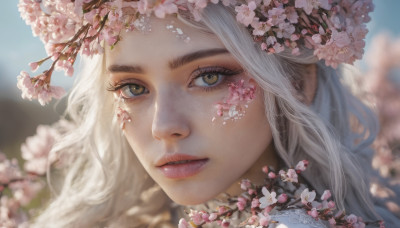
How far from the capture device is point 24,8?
3010 millimetres

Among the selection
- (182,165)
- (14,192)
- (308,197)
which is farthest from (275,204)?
(14,192)

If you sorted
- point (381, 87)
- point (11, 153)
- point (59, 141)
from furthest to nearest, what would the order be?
point (11, 153) < point (381, 87) < point (59, 141)

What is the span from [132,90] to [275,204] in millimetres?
1140

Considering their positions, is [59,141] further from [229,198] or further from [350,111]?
[350,111]

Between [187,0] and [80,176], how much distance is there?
2291 millimetres

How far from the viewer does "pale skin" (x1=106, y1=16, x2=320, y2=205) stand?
2.83 meters

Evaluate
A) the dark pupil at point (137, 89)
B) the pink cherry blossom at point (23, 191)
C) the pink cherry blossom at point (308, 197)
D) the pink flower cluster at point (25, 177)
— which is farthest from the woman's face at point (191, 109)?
the pink cherry blossom at point (23, 191)

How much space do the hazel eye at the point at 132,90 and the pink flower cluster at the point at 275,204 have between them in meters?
0.83

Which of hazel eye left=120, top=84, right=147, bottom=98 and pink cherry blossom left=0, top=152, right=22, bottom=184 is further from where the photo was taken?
pink cherry blossom left=0, top=152, right=22, bottom=184

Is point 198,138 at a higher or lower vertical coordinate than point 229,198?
higher

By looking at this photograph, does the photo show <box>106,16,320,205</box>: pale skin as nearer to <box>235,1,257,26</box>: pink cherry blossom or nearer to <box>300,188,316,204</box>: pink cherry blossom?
<box>235,1,257,26</box>: pink cherry blossom

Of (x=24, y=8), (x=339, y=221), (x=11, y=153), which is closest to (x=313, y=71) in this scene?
(x=339, y=221)

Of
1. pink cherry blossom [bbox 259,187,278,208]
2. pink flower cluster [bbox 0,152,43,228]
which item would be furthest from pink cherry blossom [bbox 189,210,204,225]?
pink flower cluster [bbox 0,152,43,228]

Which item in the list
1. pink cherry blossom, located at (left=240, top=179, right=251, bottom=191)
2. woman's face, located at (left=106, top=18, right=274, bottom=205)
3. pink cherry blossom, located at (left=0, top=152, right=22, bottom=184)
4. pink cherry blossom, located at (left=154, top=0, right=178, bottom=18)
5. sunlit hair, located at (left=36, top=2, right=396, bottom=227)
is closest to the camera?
pink cherry blossom, located at (left=154, top=0, right=178, bottom=18)
